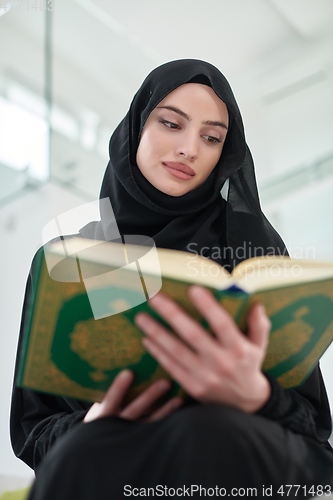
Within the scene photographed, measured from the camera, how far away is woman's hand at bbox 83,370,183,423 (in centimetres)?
59

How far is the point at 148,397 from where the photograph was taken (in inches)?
23.2

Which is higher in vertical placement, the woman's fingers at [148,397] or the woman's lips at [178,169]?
the woman's lips at [178,169]

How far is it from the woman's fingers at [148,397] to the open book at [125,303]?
12mm

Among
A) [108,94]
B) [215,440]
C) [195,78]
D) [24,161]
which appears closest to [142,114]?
[195,78]

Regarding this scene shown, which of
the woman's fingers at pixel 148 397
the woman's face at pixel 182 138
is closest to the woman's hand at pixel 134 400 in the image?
the woman's fingers at pixel 148 397

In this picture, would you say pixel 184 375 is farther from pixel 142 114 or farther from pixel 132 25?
pixel 132 25

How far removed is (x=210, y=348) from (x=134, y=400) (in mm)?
188

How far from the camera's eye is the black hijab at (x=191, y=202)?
0.93 m

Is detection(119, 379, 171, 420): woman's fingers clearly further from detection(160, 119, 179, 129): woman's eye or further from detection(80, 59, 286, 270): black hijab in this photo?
detection(160, 119, 179, 129): woman's eye

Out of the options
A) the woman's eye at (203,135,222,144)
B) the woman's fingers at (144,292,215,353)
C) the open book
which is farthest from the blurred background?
the woman's fingers at (144,292,215,353)

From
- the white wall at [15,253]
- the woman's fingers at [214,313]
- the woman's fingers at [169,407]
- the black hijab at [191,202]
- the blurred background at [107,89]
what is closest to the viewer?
the woman's fingers at [214,313]

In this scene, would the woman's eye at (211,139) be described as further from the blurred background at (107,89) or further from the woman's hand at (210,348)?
the blurred background at (107,89)

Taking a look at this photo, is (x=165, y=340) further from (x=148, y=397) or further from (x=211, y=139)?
(x=211, y=139)

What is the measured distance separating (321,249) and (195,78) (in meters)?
1.46
